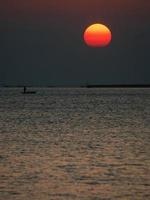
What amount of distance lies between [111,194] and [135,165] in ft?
31.3

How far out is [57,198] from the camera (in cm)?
3106

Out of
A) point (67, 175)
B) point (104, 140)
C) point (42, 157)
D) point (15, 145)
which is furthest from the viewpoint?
point (104, 140)

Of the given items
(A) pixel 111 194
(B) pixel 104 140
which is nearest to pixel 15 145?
(B) pixel 104 140

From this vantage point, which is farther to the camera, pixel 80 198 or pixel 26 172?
pixel 26 172

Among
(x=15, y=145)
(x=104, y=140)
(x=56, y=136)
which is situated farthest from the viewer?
(x=56, y=136)

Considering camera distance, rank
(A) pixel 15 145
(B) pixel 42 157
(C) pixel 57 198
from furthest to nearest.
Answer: (A) pixel 15 145 < (B) pixel 42 157 < (C) pixel 57 198

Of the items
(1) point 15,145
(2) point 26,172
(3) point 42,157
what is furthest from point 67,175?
(1) point 15,145

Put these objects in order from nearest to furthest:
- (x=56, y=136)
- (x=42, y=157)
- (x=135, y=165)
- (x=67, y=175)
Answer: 1. (x=67, y=175)
2. (x=135, y=165)
3. (x=42, y=157)
4. (x=56, y=136)

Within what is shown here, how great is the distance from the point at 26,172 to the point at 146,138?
2555 cm

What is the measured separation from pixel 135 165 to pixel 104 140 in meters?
18.2

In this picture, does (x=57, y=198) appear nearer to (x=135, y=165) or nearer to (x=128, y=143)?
(x=135, y=165)

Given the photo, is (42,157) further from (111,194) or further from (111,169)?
(111,194)

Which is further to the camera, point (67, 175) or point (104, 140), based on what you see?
point (104, 140)

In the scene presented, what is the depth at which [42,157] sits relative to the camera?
46.1 metres
